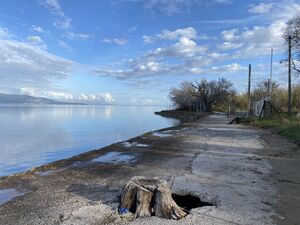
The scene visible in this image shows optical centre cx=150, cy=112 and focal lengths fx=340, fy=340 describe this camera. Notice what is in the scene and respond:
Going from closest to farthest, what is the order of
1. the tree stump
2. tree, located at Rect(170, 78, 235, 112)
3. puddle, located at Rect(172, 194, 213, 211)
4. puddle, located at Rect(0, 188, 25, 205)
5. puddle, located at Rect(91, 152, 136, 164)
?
the tree stump < puddle, located at Rect(172, 194, 213, 211) < puddle, located at Rect(0, 188, 25, 205) < puddle, located at Rect(91, 152, 136, 164) < tree, located at Rect(170, 78, 235, 112)

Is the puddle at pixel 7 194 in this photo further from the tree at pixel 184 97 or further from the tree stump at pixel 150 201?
the tree at pixel 184 97

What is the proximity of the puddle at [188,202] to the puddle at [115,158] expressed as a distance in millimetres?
5134

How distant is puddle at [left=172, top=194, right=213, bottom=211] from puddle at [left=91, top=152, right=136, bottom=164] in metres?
5.13

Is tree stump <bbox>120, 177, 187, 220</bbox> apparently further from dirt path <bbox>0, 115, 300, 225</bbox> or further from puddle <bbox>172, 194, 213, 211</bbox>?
puddle <bbox>172, 194, 213, 211</bbox>

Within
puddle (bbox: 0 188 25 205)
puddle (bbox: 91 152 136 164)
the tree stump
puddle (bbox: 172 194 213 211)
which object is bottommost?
puddle (bbox: 0 188 25 205)

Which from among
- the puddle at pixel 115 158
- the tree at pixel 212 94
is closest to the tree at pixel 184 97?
the tree at pixel 212 94

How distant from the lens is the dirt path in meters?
5.90

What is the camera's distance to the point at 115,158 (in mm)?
12906

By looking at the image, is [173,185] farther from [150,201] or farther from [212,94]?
[212,94]

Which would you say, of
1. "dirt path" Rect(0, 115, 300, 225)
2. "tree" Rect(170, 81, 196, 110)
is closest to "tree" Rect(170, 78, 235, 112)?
"tree" Rect(170, 81, 196, 110)

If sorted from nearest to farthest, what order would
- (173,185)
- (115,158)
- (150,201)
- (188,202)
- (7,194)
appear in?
(150,201), (188,202), (7,194), (173,185), (115,158)

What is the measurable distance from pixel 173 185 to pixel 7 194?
3.83m

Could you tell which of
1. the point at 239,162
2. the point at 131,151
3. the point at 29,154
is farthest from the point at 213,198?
the point at 29,154

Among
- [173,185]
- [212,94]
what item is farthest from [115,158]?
[212,94]
